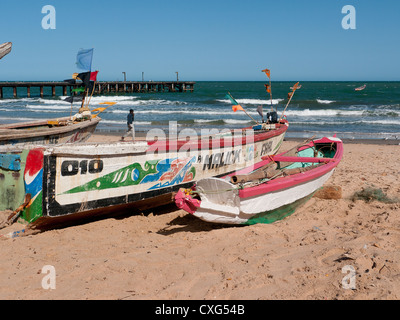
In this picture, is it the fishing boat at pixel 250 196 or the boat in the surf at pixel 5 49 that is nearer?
the fishing boat at pixel 250 196

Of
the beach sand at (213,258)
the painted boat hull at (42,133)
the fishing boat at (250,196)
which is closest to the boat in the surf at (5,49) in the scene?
the painted boat hull at (42,133)

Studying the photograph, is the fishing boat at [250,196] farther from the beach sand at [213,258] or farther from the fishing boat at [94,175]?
the fishing boat at [94,175]

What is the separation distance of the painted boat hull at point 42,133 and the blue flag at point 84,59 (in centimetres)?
152

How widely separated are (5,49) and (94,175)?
4.23 m

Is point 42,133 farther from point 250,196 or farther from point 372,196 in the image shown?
point 372,196

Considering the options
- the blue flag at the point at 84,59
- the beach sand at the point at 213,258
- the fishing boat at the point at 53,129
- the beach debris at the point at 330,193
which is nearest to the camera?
the beach sand at the point at 213,258

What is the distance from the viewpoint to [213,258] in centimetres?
429

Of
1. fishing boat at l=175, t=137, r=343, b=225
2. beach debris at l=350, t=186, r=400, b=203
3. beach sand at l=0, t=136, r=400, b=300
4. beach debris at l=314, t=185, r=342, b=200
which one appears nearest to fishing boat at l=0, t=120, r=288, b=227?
beach sand at l=0, t=136, r=400, b=300

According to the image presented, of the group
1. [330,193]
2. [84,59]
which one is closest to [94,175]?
[330,193]

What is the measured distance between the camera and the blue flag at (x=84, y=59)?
27.7ft

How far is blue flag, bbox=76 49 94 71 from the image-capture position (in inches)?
332
